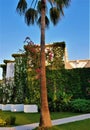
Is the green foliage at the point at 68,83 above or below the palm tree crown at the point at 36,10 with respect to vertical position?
below

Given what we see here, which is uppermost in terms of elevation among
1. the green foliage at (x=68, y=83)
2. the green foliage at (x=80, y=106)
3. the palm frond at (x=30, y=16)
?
the palm frond at (x=30, y=16)

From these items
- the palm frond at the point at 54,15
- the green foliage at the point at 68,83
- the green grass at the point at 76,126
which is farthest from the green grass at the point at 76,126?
the green foliage at the point at 68,83

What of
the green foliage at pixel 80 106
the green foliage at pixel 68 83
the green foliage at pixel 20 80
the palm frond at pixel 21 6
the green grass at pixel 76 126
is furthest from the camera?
the green foliage at pixel 20 80

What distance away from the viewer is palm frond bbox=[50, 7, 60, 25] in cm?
1658

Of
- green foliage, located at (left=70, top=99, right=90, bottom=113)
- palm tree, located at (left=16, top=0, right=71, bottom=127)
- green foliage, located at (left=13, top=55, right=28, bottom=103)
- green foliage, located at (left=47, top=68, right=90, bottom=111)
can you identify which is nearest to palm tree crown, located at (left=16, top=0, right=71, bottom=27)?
palm tree, located at (left=16, top=0, right=71, bottom=127)

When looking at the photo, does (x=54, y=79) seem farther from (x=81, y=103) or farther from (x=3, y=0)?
(x=3, y=0)

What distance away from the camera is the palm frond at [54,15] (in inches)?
653

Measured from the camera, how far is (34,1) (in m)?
16.5

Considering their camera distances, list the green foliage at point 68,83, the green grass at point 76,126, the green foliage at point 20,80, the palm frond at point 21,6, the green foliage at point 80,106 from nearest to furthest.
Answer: the green grass at point 76,126, the palm frond at point 21,6, the green foliage at point 80,106, the green foliage at point 68,83, the green foliage at point 20,80

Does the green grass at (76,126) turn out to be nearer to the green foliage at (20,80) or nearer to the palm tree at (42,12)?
the palm tree at (42,12)

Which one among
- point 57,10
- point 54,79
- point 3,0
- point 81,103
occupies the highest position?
point 3,0

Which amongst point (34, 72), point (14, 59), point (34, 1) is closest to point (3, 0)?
point (34, 1)

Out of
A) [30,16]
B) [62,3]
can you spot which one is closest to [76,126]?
[30,16]

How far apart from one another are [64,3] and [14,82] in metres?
15.5
